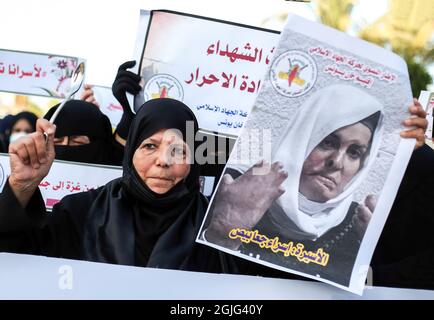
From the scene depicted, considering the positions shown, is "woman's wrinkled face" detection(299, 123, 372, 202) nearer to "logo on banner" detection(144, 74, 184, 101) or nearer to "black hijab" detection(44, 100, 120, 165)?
"logo on banner" detection(144, 74, 184, 101)

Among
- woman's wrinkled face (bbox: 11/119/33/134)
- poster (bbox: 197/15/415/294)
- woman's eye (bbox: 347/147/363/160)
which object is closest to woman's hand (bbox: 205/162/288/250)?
poster (bbox: 197/15/415/294)

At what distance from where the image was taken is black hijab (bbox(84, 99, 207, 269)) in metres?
1.81

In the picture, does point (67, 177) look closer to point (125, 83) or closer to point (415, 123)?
point (125, 83)

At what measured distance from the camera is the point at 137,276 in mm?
1644

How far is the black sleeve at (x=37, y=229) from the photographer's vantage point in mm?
1682

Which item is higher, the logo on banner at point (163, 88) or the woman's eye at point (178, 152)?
the logo on banner at point (163, 88)

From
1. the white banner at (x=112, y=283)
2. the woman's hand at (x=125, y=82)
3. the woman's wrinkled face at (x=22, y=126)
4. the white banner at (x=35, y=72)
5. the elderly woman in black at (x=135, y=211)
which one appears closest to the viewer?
the white banner at (x=112, y=283)

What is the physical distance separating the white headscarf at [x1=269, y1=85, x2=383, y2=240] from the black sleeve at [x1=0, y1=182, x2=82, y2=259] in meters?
0.57

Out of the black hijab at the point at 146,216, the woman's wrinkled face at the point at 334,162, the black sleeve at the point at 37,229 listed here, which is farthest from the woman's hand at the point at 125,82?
the woman's wrinkled face at the point at 334,162

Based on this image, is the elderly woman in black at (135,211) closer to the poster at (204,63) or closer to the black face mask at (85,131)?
the poster at (204,63)

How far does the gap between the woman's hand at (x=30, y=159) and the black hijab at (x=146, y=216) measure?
25 cm
